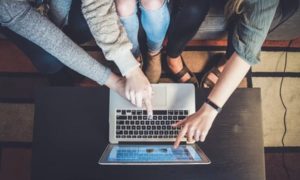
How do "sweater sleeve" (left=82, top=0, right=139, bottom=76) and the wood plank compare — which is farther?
the wood plank

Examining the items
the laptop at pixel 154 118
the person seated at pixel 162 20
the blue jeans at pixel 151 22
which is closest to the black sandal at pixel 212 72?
the person seated at pixel 162 20

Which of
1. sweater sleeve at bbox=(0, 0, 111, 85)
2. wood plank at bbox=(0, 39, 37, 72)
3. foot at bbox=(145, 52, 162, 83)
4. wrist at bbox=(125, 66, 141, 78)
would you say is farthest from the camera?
wood plank at bbox=(0, 39, 37, 72)

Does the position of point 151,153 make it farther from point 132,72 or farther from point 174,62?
point 174,62

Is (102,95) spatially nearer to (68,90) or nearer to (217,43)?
(68,90)

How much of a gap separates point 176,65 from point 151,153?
1.93 ft

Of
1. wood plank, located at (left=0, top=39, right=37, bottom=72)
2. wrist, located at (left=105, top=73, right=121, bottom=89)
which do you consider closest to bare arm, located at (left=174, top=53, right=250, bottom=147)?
wrist, located at (left=105, top=73, right=121, bottom=89)

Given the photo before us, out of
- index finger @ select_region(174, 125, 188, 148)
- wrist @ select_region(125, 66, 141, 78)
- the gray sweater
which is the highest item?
the gray sweater

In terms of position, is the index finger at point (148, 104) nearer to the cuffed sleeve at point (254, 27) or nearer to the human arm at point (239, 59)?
the human arm at point (239, 59)

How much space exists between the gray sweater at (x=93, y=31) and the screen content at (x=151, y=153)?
21 centimetres

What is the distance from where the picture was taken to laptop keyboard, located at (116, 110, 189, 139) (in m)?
0.87

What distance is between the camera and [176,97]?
885 millimetres

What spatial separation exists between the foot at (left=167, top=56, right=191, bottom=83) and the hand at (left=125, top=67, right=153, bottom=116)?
0.44 meters

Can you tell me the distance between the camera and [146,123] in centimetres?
88

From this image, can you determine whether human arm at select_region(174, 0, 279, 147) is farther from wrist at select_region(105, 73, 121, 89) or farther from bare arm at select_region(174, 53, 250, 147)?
wrist at select_region(105, 73, 121, 89)
